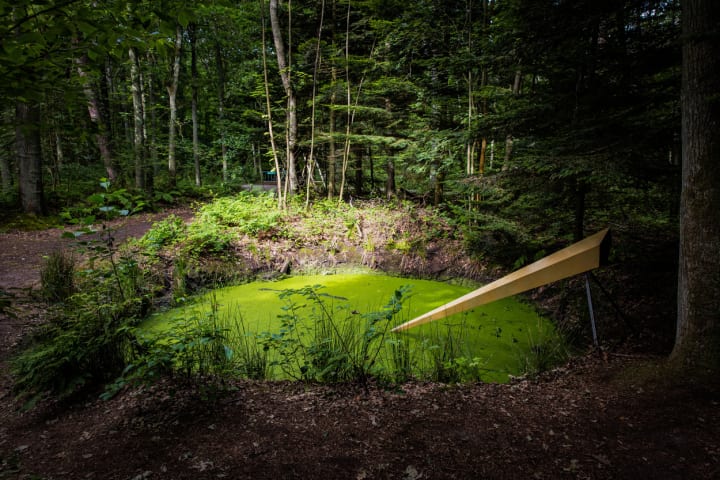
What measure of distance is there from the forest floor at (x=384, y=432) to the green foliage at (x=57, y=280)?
1715 millimetres

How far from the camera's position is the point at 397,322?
12.2 ft

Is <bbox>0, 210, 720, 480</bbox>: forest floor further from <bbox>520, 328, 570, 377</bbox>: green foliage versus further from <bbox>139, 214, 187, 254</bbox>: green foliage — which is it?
<bbox>139, 214, 187, 254</bbox>: green foliage

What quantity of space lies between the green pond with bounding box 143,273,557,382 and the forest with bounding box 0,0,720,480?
0.05m

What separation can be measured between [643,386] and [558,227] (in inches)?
121

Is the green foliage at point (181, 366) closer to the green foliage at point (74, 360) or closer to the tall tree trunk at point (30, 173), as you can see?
the green foliage at point (74, 360)

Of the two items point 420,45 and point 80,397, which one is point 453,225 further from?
point 80,397

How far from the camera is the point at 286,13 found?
26.8 feet

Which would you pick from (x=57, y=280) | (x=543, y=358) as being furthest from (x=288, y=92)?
(x=543, y=358)

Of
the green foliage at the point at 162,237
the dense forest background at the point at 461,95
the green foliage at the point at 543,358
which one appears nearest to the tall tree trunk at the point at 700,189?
the dense forest background at the point at 461,95

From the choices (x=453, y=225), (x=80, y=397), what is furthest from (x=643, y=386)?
(x=453, y=225)

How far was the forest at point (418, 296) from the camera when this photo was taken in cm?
142

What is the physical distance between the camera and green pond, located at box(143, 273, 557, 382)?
8.59 feet

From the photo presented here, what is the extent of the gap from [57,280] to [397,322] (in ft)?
13.0

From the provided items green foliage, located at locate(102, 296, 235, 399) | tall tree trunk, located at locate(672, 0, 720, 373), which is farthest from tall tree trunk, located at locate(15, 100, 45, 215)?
tall tree trunk, located at locate(672, 0, 720, 373)
